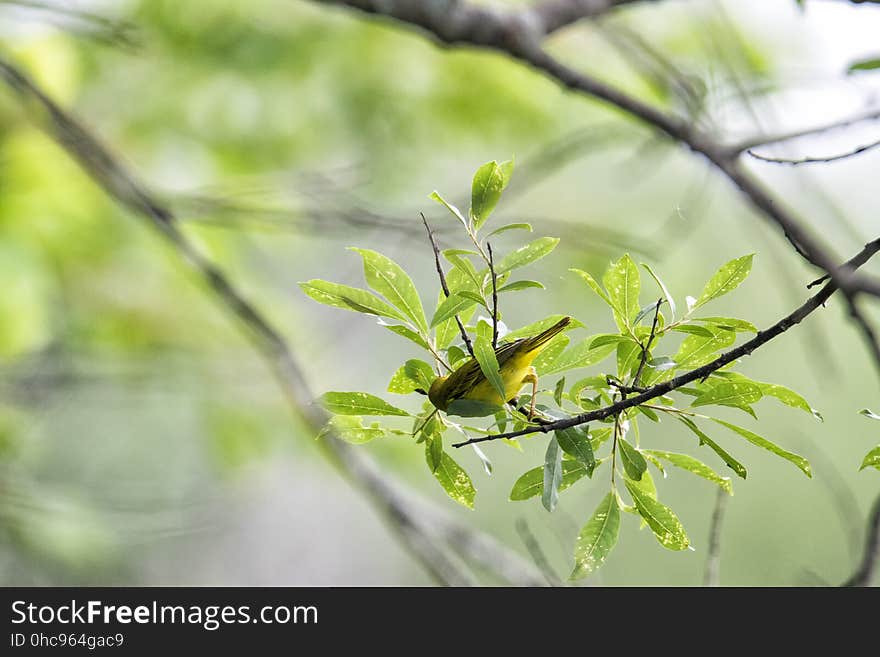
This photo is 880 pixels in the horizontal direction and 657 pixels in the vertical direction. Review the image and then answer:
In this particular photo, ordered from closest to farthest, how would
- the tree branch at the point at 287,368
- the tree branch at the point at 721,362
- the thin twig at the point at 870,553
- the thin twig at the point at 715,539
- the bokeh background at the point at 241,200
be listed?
the tree branch at the point at 721,362 < the thin twig at the point at 870,553 < the thin twig at the point at 715,539 < the tree branch at the point at 287,368 < the bokeh background at the point at 241,200

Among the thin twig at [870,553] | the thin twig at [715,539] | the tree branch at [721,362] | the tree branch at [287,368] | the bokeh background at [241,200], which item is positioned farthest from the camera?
the bokeh background at [241,200]

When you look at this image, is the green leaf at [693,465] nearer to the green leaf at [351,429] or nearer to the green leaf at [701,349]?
the green leaf at [701,349]

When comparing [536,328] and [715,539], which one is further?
[715,539]

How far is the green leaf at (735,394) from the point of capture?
529 millimetres

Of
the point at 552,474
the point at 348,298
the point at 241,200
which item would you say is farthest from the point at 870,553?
the point at 241,200

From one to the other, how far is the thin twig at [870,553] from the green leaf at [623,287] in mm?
318

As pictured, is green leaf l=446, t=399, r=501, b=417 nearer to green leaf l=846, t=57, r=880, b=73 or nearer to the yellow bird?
the yellow bird

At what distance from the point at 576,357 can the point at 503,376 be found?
5 cm

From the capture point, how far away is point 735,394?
1.75 feet

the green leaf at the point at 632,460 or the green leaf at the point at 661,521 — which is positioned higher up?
the green leaf at the point at 632,460

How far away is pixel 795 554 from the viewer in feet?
16.0

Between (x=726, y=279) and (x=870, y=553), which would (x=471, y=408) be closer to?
(x=726, y=279)

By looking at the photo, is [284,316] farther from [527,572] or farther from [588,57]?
[527,572]

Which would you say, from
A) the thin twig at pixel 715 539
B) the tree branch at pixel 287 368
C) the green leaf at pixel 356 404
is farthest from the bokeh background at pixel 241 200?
the green leaf at pixel 356 404
